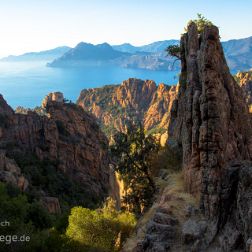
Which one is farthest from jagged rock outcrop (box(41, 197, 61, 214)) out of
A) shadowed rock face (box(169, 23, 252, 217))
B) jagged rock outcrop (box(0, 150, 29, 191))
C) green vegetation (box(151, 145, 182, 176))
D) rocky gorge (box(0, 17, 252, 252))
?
shadowed rock face (box(169, 23, 252, 217))

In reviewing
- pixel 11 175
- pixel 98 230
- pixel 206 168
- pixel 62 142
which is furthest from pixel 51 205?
pixel 206 168

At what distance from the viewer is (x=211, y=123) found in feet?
110

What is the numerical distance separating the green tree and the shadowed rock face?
10.5m

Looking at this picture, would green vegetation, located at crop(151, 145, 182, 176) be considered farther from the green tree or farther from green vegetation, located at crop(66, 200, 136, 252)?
green vegetation, located at crop(66, 200, 136, 252)

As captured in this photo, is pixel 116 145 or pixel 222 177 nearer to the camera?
pixel 222 177

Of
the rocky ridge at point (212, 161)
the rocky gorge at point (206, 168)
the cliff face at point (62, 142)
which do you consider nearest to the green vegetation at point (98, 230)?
the rocky gorge at point (206, 168)

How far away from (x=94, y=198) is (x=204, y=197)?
2842 inches

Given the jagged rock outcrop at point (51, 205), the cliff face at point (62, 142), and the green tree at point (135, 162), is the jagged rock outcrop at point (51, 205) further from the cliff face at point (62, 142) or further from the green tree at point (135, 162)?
the green tree at point (135, 162)

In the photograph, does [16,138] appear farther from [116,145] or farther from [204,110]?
[204,110]

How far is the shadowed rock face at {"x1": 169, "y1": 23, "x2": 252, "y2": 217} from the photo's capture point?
3228 cm

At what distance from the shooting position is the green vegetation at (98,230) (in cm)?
3997

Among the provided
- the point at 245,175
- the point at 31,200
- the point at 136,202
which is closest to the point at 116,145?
the point at 136,202

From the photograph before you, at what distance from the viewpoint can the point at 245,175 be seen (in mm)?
27672

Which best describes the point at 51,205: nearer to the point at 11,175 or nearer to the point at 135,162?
the point at 11,175
